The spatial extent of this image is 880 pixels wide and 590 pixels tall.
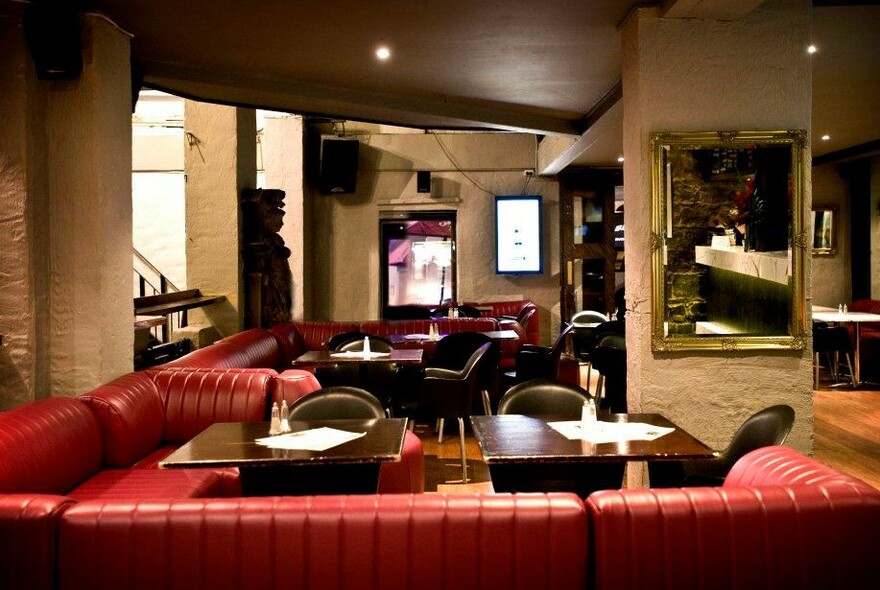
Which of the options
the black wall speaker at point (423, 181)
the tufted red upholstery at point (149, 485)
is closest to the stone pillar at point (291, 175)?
the black wall speaker at point (423, 181)

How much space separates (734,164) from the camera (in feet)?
13.9

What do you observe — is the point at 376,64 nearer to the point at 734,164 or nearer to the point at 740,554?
the point at 734,164

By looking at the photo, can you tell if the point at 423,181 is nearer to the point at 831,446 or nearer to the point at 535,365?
the point at 535,365

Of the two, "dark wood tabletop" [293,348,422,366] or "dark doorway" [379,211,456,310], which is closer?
"dark wood tabletop" [293,348,422,366]

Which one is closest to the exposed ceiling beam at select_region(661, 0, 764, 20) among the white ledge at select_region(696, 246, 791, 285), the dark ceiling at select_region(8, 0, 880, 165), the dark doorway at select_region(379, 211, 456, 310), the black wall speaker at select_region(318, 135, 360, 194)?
the dark ceiling at select_region(8, 0, 880, 165)

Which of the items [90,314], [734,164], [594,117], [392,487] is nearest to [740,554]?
[392,487]

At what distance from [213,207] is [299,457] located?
5.40 m

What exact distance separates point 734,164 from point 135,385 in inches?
141

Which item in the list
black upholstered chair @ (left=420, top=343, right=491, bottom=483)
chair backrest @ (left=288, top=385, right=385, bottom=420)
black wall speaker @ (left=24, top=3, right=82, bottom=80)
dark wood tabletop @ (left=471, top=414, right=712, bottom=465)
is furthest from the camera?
black upholstered chair @ (left=420, top=343, right=491, bottom=483)

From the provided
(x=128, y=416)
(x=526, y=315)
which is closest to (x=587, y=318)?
(x=526, y=315)

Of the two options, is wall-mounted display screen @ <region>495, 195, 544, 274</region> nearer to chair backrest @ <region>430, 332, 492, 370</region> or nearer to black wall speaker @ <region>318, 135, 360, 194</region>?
black wall speaker @ <region>318, 135, 360, 194</region>

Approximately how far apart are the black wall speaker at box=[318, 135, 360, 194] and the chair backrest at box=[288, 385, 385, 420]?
6917 mm

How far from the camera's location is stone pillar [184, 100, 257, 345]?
7629mm

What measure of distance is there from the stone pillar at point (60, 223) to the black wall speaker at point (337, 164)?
5.63 metres
